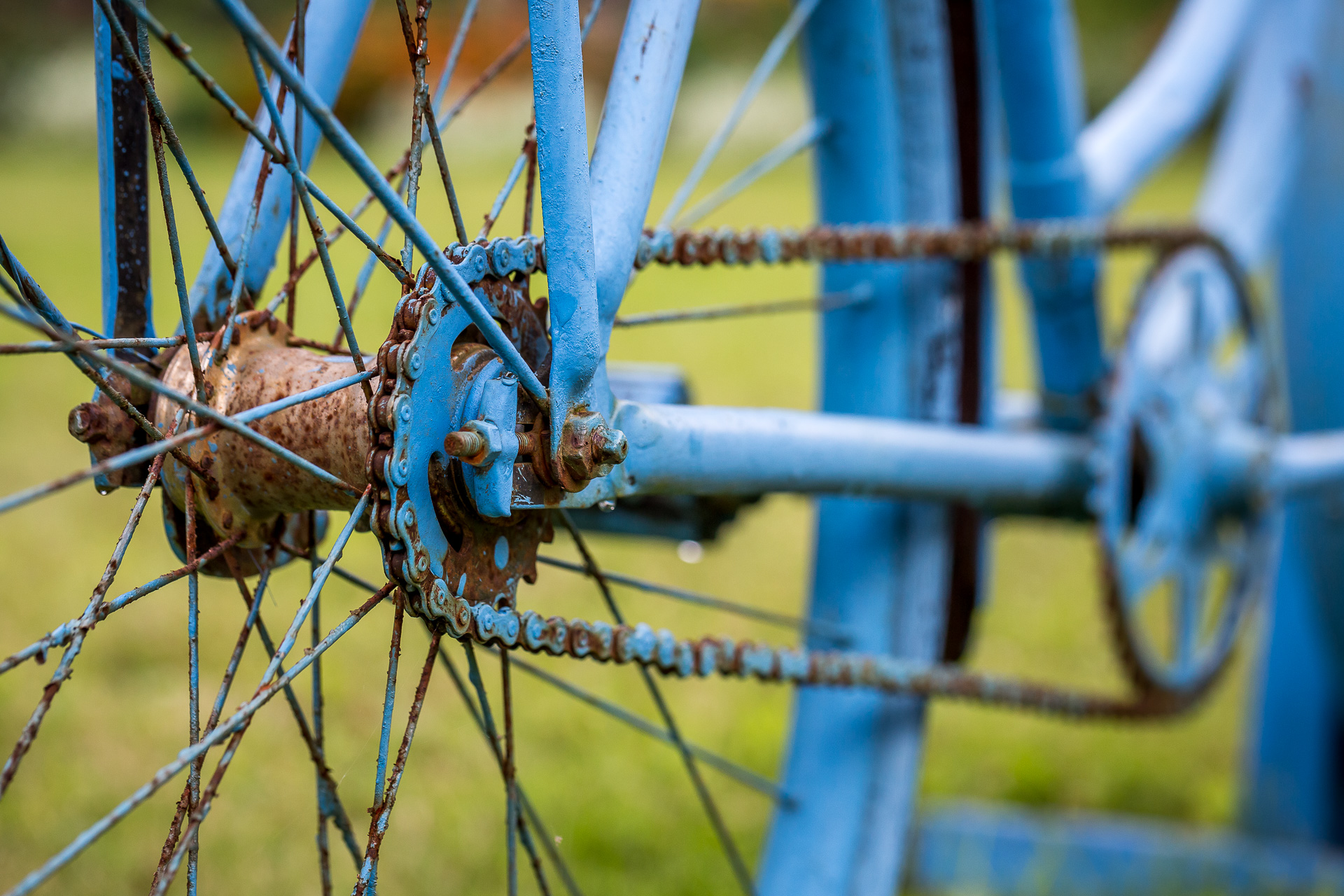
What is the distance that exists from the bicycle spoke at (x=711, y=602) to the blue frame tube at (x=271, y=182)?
21 centimetres

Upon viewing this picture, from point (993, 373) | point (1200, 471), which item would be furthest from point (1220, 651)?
point (993, 373)

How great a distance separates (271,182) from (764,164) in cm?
38

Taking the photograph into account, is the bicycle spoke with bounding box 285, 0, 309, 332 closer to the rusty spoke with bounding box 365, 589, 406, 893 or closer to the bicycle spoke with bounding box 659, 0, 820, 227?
the rusty spoke with bounding box 365, 589, 406, 893

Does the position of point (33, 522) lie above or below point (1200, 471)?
below

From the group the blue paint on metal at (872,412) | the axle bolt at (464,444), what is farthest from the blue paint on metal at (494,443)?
the blue paint on metal at (872,412)

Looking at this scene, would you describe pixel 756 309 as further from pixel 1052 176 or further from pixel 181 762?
pixel 181 762

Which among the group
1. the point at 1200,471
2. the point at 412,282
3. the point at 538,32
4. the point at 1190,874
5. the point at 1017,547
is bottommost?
the point at 1190,874

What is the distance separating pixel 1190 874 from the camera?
4.45 feet

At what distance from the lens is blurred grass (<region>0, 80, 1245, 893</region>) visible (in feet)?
4.08

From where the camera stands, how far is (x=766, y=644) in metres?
0.87

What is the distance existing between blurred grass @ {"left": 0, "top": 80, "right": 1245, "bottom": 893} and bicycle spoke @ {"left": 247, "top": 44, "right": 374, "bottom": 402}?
196 millimetres

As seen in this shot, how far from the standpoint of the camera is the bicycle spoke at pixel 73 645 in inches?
18.6

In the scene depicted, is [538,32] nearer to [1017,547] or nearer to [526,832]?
[526,832]

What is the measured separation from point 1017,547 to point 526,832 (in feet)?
6.65
